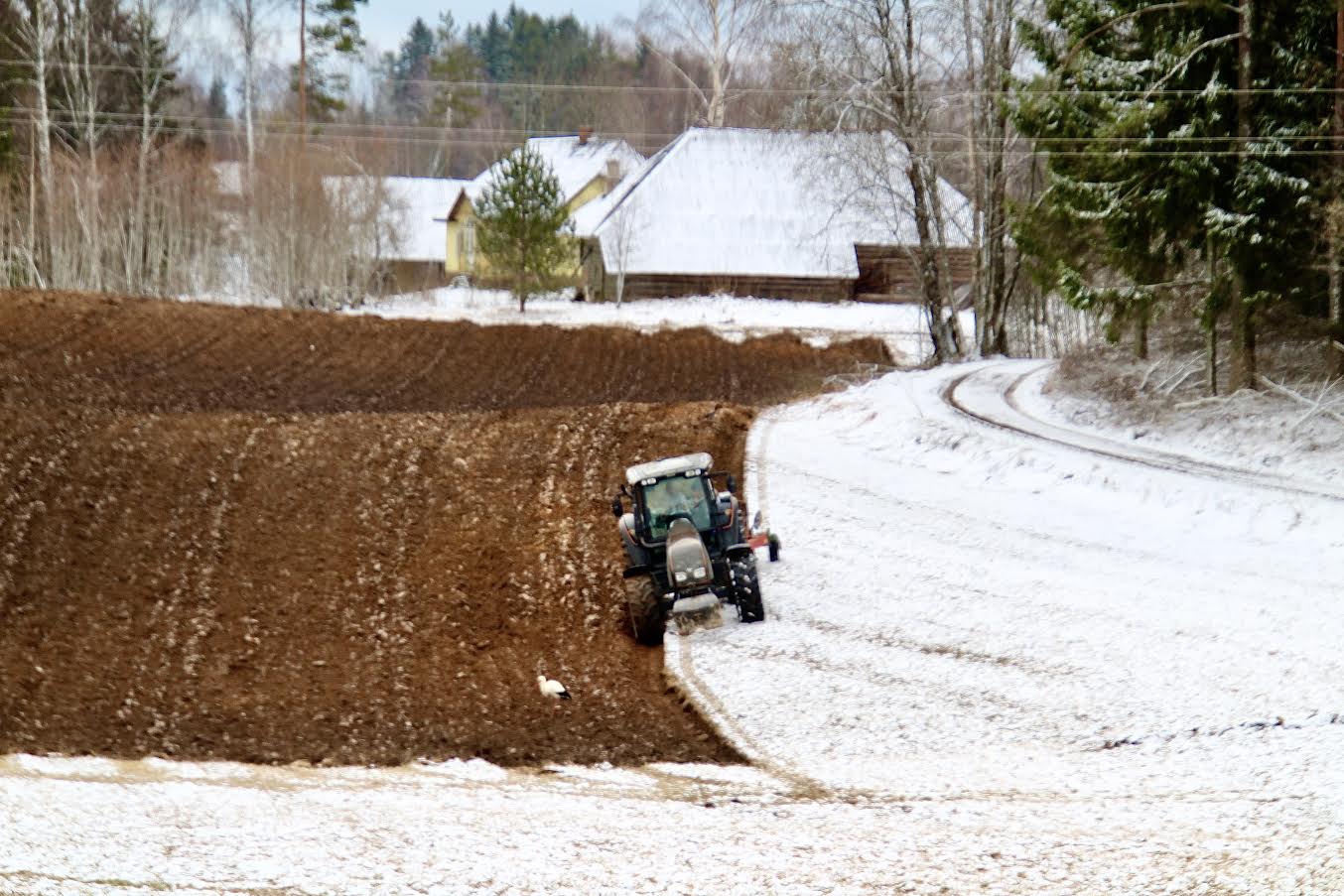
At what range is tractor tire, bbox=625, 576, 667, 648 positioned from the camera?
17297 millimetres

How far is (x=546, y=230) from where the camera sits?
2093 inches

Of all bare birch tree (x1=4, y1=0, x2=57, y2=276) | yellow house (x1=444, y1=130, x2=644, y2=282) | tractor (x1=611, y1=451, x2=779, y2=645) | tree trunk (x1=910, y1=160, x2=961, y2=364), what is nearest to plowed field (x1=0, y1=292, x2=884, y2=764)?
tractor (x1=611, y1=451, x2=779, y2=645)

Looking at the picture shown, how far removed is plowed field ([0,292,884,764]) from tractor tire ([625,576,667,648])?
0.38 metres

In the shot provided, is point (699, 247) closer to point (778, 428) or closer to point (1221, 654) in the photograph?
point (778, 428)

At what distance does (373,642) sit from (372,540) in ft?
12.8

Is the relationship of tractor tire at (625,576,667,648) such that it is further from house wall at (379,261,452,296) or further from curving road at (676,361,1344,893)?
house wall at (379,261,452,296)

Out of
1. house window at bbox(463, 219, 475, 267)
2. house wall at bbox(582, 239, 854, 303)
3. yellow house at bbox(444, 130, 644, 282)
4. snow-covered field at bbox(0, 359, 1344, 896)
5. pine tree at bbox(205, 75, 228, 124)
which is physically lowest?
snow-covered field at bbox(0, 359, 1344, 896)

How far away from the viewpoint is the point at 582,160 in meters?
82.8

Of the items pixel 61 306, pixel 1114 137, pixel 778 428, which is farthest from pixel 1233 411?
pixel 61 306

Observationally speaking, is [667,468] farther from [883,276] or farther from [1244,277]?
[883,276]

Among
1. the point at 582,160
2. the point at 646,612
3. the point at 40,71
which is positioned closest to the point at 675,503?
the point at 646,612

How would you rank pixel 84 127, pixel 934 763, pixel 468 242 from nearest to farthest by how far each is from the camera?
pixel 934 763 → pixel 84 127 → pixel 468 242

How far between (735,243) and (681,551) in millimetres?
41324

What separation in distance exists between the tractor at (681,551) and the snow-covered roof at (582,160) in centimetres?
6064
